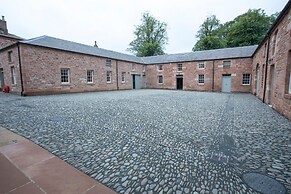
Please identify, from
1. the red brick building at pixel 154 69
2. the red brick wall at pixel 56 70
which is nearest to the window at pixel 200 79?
the red brick building at pixel 154 69

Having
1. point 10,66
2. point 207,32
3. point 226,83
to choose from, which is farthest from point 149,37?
point 10,66

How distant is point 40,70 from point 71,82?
2807 mm

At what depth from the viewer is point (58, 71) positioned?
13484 mm

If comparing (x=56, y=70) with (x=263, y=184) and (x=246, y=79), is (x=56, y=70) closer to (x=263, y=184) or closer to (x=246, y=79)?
(x=263, y=184)

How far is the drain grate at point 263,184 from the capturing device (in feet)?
5.82

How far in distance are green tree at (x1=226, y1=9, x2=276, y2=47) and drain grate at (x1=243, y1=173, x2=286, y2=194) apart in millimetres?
31653

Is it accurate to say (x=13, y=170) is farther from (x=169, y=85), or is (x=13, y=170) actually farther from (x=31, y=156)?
(x=169, y=85)

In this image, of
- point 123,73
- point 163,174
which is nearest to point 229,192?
point 163,174

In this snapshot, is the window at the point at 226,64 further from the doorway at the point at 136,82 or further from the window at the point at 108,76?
the window at the point at 108,76

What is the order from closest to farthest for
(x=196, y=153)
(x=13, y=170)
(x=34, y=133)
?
(x=13, y=170) < (x=196, y=153) < (x=34, y=133)

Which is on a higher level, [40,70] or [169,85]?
[40,70]

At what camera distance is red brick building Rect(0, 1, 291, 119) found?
6.69m

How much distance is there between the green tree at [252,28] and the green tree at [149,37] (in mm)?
15784

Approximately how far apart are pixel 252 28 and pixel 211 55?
14152 millimetres
